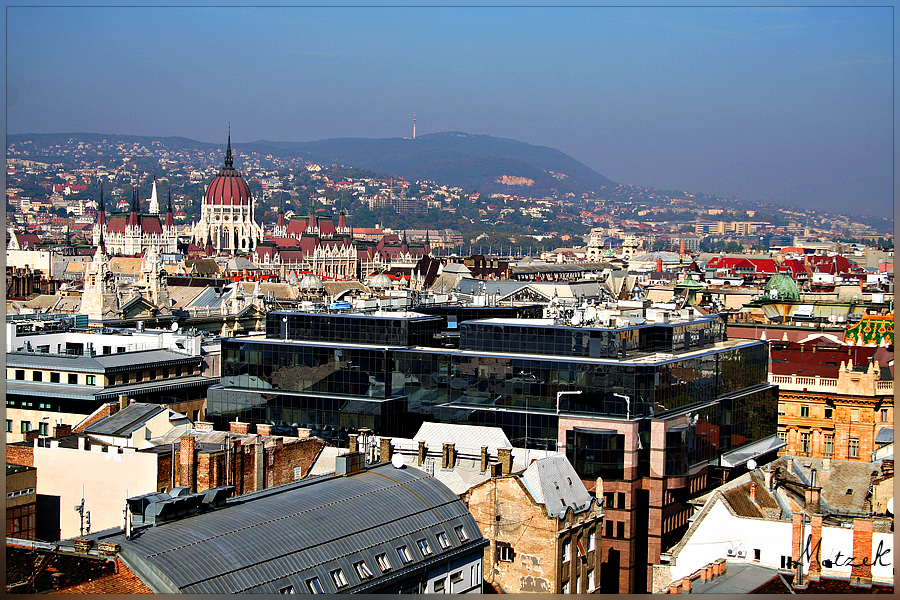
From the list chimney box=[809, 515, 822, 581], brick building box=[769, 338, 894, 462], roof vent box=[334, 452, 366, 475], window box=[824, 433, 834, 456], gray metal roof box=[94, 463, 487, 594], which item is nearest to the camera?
gray metal roof box=[94, 463, 487, 594]

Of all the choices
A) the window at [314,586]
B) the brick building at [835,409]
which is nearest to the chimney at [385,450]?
the window at [314,586]

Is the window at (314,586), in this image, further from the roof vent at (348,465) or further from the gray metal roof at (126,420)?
the gray metal roof at (126,420)

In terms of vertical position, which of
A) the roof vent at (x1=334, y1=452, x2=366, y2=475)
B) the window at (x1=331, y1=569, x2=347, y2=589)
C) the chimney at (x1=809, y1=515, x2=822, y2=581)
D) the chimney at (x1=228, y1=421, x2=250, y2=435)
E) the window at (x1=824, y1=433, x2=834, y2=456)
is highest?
the roof vent at (x1=334, y1=452, x2=366, y2=475)

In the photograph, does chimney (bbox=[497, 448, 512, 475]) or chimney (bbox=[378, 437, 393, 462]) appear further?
chimney (bbox=[378, 437, 393, 462])

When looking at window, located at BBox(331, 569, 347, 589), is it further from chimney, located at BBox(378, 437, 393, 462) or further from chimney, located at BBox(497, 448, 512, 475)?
chimney, located at BBox(378, 437, 393, 462)

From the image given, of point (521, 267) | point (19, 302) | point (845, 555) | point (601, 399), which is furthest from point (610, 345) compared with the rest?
point (521, 267)

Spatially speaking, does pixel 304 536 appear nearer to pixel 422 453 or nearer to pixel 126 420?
pixel 422 453

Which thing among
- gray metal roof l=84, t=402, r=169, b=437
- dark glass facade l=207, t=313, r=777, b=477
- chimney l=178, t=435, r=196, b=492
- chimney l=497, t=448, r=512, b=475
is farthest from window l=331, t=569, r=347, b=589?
gray metal roof l=84, t=402, r=169, b=437

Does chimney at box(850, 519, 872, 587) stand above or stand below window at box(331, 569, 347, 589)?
below
